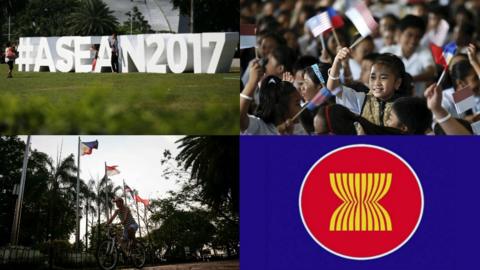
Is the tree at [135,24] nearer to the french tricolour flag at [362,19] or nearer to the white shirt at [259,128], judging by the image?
the white shirt at [259,128]

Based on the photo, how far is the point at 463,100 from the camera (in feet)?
19.7

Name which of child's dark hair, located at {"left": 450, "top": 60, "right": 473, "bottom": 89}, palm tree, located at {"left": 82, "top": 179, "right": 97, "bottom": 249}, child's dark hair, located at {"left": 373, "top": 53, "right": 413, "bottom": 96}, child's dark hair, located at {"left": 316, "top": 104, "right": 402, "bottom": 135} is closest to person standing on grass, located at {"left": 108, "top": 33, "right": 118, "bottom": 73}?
palm tree, located at {"left": 82, "top": 179, "right": 97, "bottom": 249}

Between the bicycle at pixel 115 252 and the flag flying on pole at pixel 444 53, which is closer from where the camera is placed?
the flag flying on pole at pixel 444 53

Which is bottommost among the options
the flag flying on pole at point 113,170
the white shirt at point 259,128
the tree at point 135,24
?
the flag flying on pole at point 113,170

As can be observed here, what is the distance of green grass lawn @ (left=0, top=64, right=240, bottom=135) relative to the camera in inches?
246

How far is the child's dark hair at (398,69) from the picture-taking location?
19.9 ft

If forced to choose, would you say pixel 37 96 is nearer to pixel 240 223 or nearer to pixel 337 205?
pixel 240 223

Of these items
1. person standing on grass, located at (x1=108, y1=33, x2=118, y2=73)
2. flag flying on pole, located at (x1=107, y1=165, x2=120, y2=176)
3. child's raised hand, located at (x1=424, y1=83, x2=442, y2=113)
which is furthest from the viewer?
A: person standing on grass, located at (x1=108, y1=33, x2=118, y2=73)

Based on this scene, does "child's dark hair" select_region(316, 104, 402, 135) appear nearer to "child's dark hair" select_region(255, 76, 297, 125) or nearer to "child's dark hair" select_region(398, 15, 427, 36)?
"child's dark hair" select_region(255, 76, 297, 125)

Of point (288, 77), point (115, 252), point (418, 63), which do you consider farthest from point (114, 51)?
point (418, 63)

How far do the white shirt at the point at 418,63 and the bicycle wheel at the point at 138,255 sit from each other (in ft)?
7.85

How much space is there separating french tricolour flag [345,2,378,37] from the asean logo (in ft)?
2.77

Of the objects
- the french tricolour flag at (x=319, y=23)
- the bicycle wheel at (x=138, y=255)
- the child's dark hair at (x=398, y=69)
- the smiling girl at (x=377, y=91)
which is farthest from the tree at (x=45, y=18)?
the child's dark hair at (x=398, y=69)

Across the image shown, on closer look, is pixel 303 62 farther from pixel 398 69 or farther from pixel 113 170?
pixel 113 170
